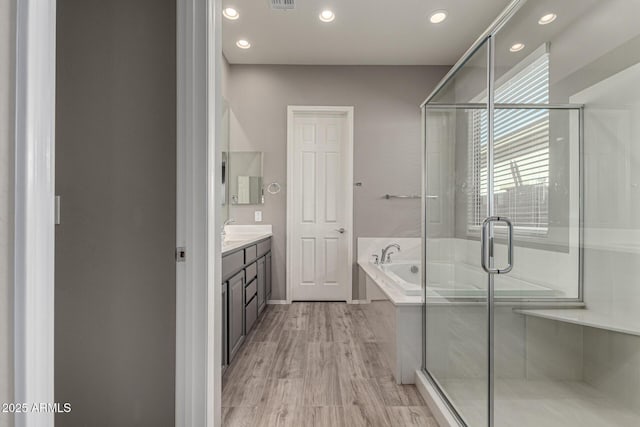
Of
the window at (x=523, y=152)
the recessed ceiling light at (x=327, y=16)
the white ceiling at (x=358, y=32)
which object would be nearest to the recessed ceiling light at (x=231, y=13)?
the white ceiling at (x=358, y=32)

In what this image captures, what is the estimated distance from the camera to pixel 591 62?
0.99 m

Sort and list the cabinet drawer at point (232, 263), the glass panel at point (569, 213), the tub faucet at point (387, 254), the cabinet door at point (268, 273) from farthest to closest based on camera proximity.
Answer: the tub faucet at point (387, 254) → the cabinet door at point (268, 273) → the cabinet drawer at point (232, 263) → the glass panel at point (569, 213)

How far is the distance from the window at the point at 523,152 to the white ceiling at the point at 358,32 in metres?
2.01

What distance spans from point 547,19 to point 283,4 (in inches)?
86.6

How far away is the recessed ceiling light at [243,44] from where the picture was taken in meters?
3.43

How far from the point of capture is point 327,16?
2.99 metres

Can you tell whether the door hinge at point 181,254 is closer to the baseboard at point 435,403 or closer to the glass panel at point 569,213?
the glass panel at point 569,213

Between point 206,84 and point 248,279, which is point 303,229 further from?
point 206,84

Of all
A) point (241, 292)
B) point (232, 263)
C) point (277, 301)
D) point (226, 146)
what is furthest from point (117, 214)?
point (277, 301)

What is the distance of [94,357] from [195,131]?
3.25 ft

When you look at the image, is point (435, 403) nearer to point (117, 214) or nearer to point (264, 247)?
point (117, 214)

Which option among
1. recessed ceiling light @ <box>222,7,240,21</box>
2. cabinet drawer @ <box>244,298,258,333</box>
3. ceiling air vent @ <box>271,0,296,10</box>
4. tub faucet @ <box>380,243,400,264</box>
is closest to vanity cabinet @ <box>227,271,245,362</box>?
cabinet drawer @ <box>244,298,258,333</box>

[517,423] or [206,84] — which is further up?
[206,84]

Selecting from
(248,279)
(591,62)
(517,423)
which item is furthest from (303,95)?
(517,423)
